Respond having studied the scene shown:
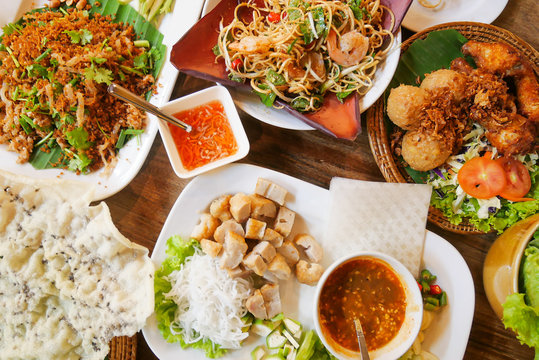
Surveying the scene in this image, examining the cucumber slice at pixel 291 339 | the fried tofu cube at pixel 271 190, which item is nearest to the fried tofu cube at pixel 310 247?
the fried tofu cube at pixel 271 190

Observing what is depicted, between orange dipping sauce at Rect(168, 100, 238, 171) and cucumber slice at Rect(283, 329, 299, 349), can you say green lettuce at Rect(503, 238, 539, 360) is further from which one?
orange dipping sauce at Rect(168, 100, 238, 171)

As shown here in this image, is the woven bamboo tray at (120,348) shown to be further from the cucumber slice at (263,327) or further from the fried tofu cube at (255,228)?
the fried tofu cube at (255,228)

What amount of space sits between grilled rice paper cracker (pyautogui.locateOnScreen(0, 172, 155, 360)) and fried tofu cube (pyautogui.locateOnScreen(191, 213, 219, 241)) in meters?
0.35

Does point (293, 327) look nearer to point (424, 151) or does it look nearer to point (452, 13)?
point (424, 151)

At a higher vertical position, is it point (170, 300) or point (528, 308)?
point (528, 308)

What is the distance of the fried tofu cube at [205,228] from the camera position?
274 centimetres

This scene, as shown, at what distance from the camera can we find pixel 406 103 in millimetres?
2666

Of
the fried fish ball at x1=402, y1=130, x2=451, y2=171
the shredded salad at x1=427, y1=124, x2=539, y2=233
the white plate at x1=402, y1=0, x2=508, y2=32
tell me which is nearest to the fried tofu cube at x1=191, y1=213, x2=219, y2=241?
the fried fish ball at x1=402, y1=130, x2=451, y2=171

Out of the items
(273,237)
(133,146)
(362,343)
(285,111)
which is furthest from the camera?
(133,146)

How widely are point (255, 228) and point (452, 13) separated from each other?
86.5 inches

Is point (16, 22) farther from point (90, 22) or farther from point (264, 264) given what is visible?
Answer: point (264, 264)

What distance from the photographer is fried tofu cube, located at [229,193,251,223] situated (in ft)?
8.80

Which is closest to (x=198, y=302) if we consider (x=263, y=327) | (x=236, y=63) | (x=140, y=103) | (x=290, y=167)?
(x=263, y=327)

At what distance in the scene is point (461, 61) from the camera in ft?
9.35
